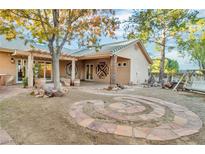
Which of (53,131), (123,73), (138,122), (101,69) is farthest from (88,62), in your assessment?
(53,131)

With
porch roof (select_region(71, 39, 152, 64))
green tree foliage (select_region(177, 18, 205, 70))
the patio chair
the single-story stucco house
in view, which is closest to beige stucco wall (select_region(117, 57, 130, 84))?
the single-story stucco house

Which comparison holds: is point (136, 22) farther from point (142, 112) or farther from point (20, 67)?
point (20, 67)

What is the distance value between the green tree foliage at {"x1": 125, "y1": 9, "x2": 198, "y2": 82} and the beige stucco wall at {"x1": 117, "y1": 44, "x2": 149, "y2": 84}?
1.02 metres

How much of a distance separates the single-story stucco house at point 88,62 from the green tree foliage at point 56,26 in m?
2.17

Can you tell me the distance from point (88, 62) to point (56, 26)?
23.9 feet

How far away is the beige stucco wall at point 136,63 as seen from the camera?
1087 cm

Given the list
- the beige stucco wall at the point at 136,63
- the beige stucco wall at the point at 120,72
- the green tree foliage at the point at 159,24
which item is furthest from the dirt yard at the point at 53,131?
the beige stucco wall at the point at 120,72

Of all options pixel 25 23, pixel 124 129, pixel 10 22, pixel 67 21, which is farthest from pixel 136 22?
pixel 124 129

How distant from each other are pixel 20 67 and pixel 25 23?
411 cm

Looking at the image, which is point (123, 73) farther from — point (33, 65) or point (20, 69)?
point (20, 69)

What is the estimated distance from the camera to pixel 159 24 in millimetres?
9477

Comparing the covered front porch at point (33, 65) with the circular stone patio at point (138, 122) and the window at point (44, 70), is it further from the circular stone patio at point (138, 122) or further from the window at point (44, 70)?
the circular stone patio at point (138, 122)

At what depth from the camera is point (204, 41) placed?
1159cm
